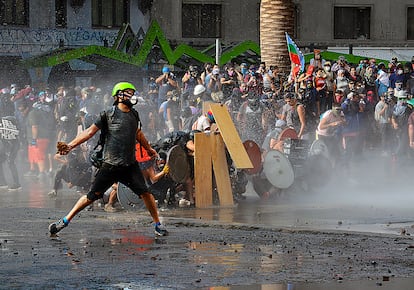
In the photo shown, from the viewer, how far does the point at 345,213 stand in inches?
631

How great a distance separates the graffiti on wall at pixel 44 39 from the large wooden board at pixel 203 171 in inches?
957

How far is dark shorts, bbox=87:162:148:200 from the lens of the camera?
13023mm

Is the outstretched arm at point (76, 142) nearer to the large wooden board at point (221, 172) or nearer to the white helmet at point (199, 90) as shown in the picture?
the large wooden board at point (221, 172)

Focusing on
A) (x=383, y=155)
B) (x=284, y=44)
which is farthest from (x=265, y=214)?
(x=284, y=44)

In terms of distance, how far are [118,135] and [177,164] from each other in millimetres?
3744

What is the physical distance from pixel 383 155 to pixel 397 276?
13.8 m

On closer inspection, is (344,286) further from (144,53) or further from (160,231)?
(144,53)

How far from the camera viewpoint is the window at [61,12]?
42.1 m

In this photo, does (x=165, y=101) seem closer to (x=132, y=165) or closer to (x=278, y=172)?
(x=278, y=172)

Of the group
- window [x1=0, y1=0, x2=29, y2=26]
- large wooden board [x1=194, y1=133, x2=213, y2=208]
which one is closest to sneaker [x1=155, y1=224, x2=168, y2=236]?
large wooden board [x1=194, y1=133, x2=213, y2=208]

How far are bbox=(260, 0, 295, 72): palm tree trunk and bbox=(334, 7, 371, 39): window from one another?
2080 centimetres

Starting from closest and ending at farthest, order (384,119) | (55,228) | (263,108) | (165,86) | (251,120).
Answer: (55,228)
(251,120)
(263,108)
(384,119)
(165,86)

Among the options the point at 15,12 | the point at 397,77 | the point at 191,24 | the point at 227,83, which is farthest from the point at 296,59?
the point at 191,24

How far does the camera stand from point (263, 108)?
22594 mm
